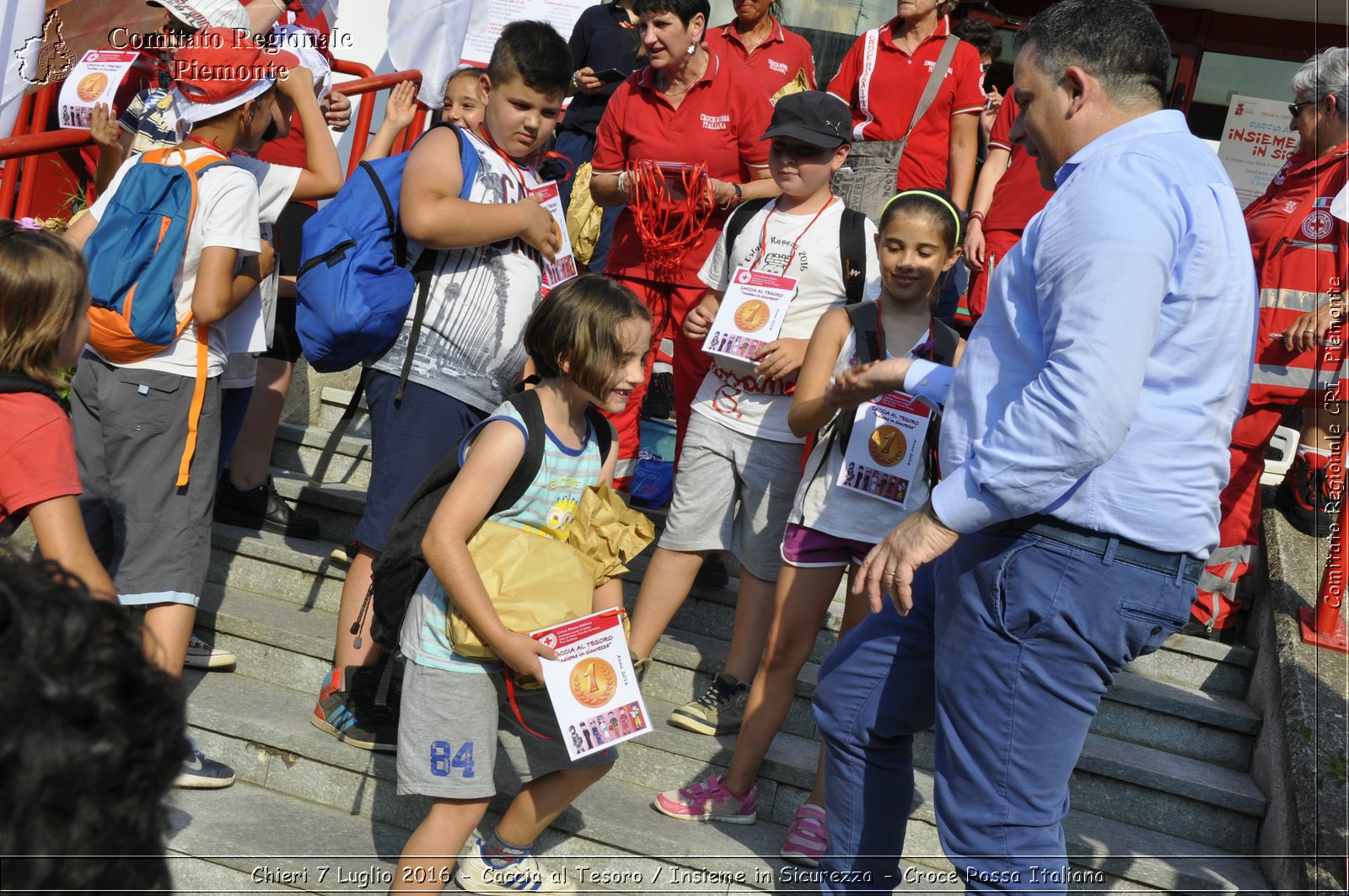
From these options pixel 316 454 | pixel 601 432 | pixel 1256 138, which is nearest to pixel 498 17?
pixel 316 454

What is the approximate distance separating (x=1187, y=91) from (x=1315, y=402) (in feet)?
21.0

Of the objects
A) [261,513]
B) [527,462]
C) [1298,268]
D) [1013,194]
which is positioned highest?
[1013,194]

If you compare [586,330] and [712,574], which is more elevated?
[586,330]

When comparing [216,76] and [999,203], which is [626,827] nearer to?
[216,76]

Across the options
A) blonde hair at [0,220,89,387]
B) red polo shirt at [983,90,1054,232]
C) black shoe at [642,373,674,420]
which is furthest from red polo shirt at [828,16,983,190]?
blonde hair at [0,220,89,387]

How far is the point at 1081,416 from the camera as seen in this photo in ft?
Answer: 7.01

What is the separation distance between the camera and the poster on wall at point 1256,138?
34.0 ft

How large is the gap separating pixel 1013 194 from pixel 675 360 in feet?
6.39

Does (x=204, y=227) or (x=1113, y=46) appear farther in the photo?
(x=204, y=227)

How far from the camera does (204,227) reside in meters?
3.46

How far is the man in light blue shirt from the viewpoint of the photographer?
7.14 feet

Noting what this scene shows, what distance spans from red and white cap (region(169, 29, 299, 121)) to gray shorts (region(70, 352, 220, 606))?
0.82 metres

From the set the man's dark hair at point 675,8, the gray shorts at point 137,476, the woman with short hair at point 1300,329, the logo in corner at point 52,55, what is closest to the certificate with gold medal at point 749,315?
the man's dark hair at point 675,8

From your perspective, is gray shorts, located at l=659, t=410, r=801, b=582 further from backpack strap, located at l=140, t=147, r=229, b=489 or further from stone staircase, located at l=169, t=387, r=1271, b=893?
backpack strap, located at l=140, t=147, r=229, b=489
